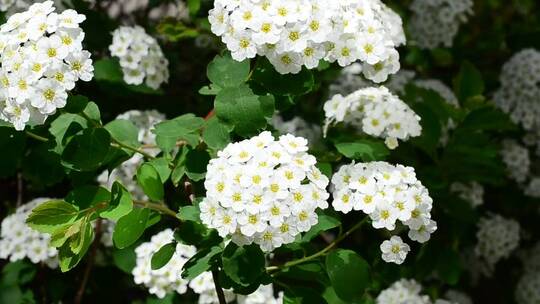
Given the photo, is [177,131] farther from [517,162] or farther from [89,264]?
[517,162]

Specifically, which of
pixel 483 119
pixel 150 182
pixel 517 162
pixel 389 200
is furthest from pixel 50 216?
pixel 517 162

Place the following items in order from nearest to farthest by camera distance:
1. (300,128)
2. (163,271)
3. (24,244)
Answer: (163,271) < (24,244) < (300,128)

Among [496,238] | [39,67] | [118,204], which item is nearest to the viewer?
[39,67]

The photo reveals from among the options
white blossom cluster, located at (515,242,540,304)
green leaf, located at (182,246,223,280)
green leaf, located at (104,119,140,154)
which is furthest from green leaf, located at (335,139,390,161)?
white blossom cluster, located at (515,242,540,304)

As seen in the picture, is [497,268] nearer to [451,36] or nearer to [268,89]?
[451,36]

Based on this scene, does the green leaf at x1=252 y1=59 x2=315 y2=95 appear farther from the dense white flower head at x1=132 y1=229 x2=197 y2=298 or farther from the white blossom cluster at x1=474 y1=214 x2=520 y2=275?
the white blossom cluster at x1=474 y1=214 x2=520 y2=275

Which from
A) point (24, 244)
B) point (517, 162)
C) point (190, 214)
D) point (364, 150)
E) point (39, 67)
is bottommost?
point (517, 162)

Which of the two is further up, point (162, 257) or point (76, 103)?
point (76, 103)

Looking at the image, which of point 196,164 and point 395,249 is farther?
point 196,164
